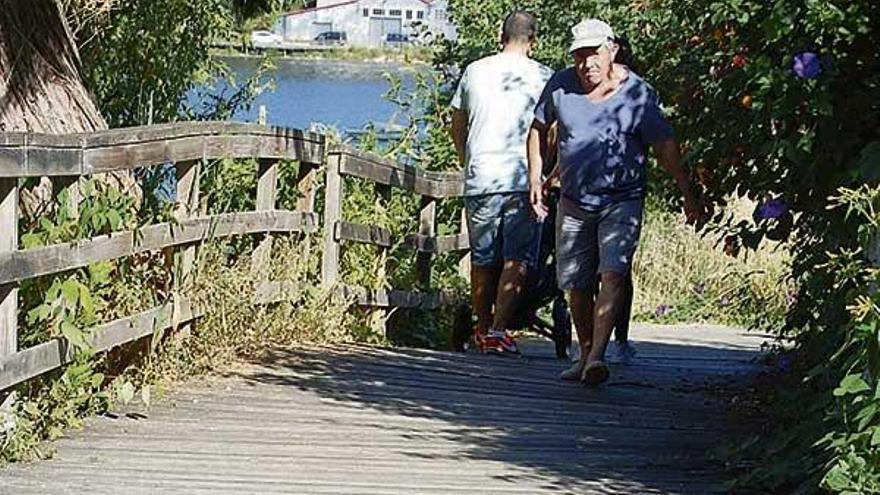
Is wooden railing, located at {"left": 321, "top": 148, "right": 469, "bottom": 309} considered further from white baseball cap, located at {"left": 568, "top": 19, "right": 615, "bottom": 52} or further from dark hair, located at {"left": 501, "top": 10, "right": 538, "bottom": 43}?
white baseball cap, located at {"left": 568, "top": 19, "right": 615, "bottom": 52}

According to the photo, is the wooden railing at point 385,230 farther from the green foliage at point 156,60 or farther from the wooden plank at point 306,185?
the green foliage at point 156,60

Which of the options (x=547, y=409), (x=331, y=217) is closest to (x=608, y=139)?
(x=547, y=409)

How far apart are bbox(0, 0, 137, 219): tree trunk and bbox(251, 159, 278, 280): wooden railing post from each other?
2.41 ft

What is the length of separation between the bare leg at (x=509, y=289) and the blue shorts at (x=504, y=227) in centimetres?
4

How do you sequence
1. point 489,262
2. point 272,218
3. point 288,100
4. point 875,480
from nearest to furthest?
point 875,480 → point 272,218 → point 489,262 → point 288,100

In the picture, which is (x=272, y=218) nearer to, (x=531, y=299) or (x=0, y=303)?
(x=531, y=299)

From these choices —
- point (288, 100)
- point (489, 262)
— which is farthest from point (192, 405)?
point (288, 100)

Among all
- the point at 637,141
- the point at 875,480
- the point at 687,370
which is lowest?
the point at 687,370

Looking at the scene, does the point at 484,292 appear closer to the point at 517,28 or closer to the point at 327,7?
the point at 517,28

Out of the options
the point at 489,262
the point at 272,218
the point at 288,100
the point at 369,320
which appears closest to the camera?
the point at 272,218

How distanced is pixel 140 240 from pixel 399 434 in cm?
132

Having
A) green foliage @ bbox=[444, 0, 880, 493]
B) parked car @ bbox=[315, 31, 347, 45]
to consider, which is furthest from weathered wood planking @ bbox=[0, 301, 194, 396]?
parked car @ bbox=[315, 31, 347, 45]

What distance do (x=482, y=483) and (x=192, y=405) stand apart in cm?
172

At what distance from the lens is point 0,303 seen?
238 inches
